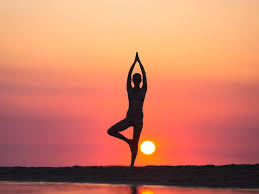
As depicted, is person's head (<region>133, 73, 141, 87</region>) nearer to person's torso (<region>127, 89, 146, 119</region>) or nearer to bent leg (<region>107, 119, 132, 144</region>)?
person's torso (<region>127, 89, 146, 119</region>)

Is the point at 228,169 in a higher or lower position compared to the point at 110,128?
lower

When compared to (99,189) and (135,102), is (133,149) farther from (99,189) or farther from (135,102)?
(99,189)

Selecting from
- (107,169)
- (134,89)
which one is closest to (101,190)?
(107,169)

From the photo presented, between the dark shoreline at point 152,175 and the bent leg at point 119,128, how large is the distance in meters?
1.15

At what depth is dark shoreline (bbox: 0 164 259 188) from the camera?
17.7 m

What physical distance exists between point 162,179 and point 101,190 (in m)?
2.86

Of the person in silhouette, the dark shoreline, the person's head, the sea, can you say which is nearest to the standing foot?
the person in silhouette

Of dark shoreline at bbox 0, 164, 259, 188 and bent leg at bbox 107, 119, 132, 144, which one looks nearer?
dark shoreline at bbox 0, 164, 259, 188

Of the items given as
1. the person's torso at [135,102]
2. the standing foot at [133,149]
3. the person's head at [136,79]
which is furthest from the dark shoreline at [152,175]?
the person's head at [136,79]

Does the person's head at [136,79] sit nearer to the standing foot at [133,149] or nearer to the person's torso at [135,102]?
the person's torso at [135,102]

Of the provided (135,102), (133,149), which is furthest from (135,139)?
(135,102)

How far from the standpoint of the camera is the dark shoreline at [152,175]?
58.2ft

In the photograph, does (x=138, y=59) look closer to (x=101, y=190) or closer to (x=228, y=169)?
(x=228, y=169)

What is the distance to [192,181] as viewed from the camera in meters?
18.0
